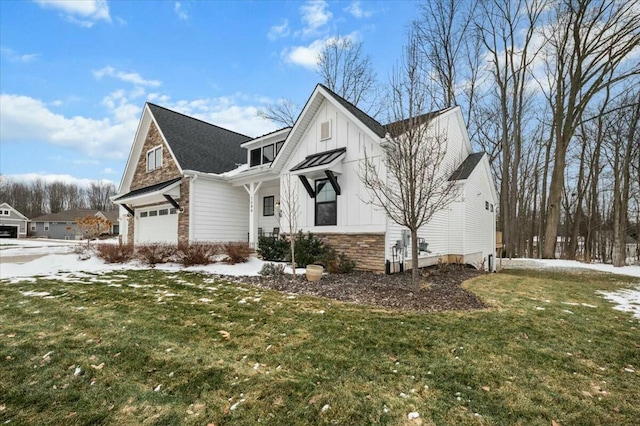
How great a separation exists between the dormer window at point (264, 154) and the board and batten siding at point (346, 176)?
287 cm

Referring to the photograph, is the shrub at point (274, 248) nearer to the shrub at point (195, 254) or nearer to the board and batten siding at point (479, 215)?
the shrub at point (195, 254)

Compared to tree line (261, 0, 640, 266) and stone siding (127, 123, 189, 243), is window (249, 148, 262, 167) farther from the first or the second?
tree line (261, 0, 640, 266)

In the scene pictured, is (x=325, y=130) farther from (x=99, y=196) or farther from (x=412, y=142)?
(x=99, y=196)

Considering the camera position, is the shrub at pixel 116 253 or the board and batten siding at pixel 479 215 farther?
the board and batten siding at pixel 479 215

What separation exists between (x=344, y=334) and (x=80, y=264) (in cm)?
1072

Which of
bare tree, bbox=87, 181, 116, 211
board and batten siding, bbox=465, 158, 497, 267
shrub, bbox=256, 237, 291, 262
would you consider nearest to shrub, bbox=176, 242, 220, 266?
shrub, bbox=256, 237, 291, 262

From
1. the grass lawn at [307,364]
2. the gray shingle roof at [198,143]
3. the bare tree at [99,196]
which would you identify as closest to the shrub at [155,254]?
the gray shingle roof at [198,143]

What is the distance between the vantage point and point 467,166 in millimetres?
13055

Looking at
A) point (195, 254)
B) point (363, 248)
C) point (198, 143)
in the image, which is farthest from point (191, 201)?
point (363, 248)

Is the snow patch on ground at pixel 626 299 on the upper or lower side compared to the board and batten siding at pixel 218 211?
lower

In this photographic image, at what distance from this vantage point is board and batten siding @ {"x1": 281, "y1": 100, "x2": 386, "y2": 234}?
9.57 metres

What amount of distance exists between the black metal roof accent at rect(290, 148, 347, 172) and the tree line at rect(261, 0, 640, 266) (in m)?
7.51

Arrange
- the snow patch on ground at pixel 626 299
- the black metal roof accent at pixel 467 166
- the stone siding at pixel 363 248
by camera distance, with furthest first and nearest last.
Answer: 1. the black metal roof accent at pixel 467 166
2. the stone siding at pixel 363 248
3. the snow patch on ground at pixel 626 299

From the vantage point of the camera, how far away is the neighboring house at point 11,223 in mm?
42938
